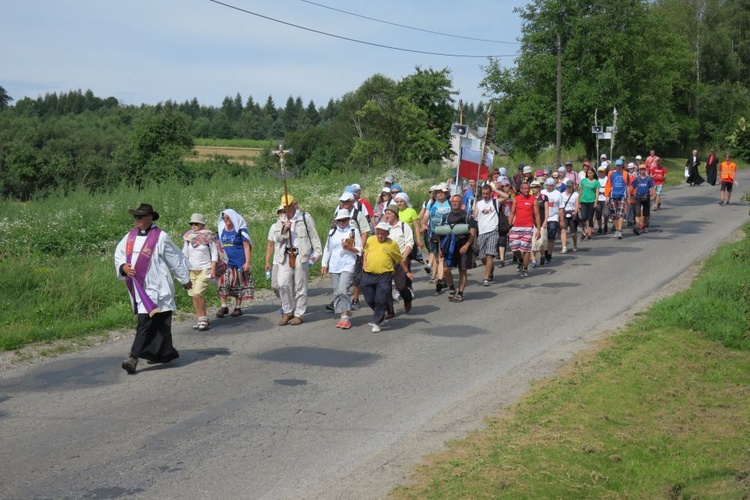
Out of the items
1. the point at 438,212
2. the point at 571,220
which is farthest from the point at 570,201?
the point at 438,212

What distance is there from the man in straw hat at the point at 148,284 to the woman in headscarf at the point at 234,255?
3.04 m

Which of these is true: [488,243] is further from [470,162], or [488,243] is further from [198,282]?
[198,282]

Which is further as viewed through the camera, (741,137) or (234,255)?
(234,255)

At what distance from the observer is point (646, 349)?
10.8m

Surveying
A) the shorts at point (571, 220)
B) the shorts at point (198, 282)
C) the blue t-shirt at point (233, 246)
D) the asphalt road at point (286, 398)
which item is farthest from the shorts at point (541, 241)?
the shorts at point (198, 282)

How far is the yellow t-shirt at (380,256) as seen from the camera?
12445mm

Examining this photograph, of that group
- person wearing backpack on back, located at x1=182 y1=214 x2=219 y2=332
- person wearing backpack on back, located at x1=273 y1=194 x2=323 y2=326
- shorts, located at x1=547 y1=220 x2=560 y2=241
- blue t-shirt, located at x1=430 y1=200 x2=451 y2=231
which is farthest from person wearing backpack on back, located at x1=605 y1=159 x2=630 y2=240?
person wearing backpack on back, located at x1=182 y1=214 x2=219 y2=332

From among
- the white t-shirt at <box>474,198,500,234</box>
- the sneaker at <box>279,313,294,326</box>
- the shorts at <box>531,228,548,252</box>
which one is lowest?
the sneaker at <box>279,313,294,326</box>

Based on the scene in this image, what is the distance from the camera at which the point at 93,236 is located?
1912 cm

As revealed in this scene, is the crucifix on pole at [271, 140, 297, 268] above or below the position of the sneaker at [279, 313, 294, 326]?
above

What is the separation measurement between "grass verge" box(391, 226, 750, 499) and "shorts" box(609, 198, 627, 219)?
11025mm

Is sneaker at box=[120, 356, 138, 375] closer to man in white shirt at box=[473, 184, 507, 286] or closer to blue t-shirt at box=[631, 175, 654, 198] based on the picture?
man in white shirt at box=[473, 184, 507, 286]

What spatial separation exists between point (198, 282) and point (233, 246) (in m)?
1.08

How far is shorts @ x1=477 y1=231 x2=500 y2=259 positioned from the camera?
1580 centimetres
